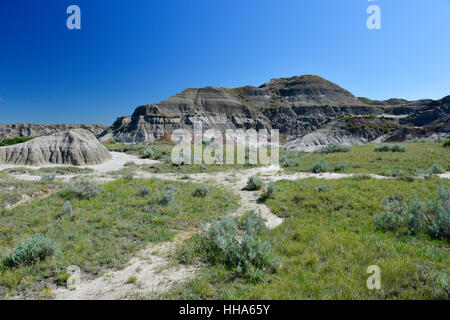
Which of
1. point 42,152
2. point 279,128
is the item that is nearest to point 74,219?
point 42,152

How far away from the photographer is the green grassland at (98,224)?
4.41 metres

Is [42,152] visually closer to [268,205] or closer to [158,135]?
[268,205]

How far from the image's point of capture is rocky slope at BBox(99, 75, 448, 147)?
68750 mm

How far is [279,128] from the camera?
9875 centimetres

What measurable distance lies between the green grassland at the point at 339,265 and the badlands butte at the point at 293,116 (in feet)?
152

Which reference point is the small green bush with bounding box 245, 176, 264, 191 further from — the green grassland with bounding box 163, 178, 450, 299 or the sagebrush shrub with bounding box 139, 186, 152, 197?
the sagebrush shrub with bounding box 139, 186, 152, 197

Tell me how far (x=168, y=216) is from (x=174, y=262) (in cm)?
314

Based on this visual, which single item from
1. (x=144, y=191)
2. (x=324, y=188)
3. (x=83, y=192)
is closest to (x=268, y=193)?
(x=324, y=188)

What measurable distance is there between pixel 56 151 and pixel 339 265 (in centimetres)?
2673

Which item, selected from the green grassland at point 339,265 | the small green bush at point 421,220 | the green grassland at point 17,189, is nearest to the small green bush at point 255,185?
the green grassland at point 339,265

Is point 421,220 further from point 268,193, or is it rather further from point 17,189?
point 17,189

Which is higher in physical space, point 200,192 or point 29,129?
point 29,129

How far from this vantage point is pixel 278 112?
341 ft

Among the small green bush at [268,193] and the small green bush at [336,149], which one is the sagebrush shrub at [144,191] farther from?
the small green bush at [336,149]
